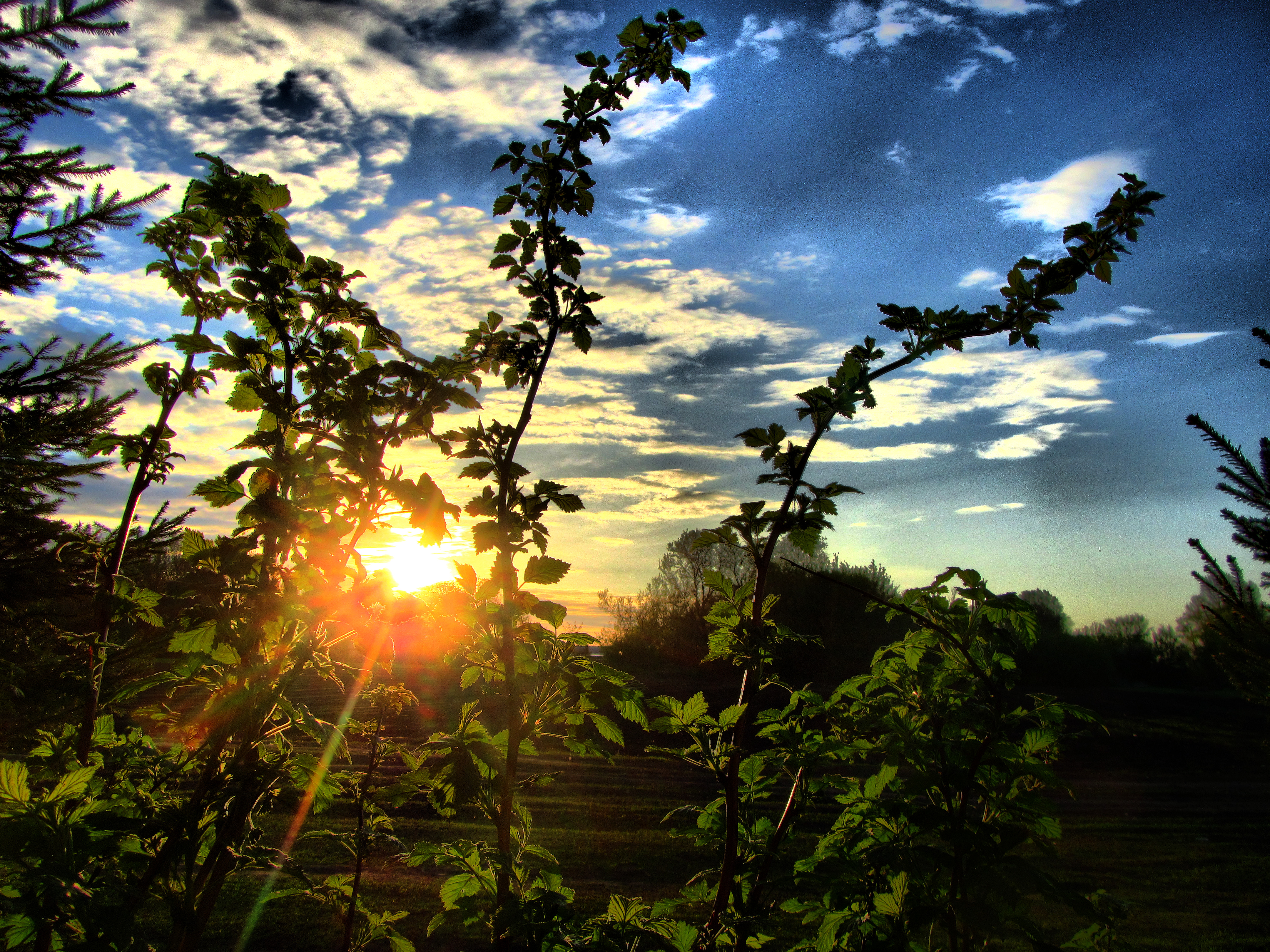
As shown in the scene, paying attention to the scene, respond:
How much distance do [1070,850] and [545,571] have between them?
32.1ft

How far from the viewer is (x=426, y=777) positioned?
1.56 metres

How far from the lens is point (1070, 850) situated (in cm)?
829

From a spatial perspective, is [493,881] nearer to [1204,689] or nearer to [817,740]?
[817,740]

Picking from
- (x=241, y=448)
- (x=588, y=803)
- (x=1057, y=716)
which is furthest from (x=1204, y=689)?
(x=241, y=448)

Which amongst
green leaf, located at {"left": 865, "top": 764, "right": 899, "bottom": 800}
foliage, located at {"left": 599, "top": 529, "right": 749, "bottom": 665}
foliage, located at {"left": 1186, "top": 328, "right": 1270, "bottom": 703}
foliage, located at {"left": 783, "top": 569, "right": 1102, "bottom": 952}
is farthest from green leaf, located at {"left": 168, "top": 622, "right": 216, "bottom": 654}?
foliage, located at {"left": 599, "top": 529, "right": 749, "bottom": 665}

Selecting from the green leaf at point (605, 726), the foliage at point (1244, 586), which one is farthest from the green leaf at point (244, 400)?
the foliage at point (1244, 586)

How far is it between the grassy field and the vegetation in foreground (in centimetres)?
31

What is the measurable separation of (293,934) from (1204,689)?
105ft

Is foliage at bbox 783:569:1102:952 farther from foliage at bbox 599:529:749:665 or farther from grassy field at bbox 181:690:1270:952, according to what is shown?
foliage at bbox 599:529:749:665

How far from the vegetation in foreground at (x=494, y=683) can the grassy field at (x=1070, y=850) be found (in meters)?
0.31

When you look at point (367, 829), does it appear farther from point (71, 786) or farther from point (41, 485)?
point (41, 485)

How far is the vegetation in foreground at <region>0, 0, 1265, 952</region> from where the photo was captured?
1401mm

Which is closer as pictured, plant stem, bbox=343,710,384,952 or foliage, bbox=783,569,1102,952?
foliage, bbox=783,569,1102,952

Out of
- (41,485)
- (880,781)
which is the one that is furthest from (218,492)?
(41,485)
